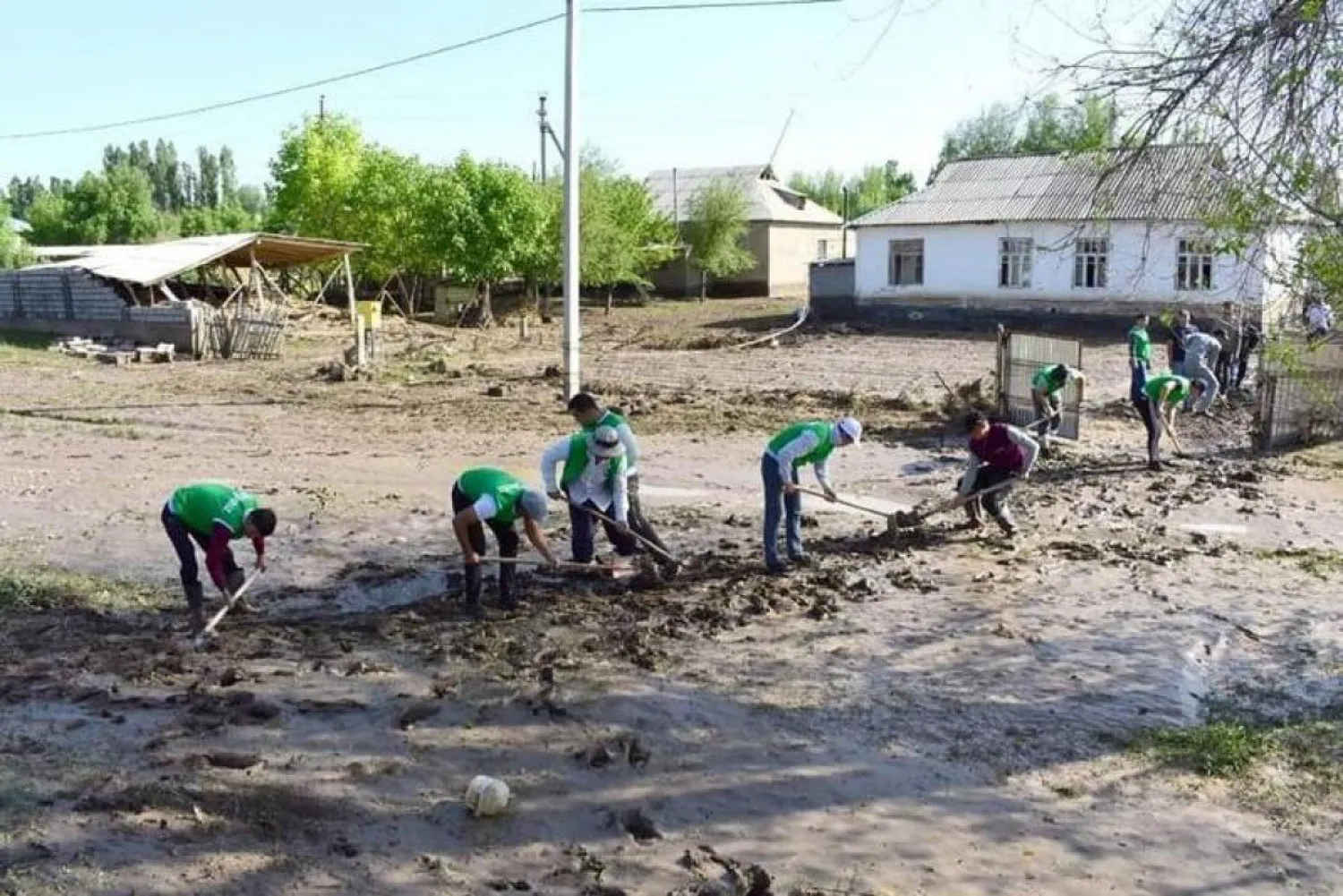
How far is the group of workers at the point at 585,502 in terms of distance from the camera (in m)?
7.40

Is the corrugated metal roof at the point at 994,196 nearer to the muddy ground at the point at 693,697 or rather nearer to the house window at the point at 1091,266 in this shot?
the house window at the point at 1091,266

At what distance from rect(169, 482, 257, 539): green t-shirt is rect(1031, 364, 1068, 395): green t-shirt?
9654 millimetres

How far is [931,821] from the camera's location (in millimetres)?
5461

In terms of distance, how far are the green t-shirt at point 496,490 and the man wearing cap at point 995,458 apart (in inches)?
169

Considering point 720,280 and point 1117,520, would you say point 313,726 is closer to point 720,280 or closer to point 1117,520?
point 1117,520

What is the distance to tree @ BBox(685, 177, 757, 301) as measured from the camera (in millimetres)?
47094

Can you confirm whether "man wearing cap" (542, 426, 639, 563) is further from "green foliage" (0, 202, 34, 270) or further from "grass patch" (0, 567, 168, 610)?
"green foliage" (0, 202, 34, 270)

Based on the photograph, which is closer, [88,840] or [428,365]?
[88,840]

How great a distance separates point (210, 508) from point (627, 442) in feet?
9.49

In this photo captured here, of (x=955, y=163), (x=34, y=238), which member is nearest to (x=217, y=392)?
(x=955, y=163)

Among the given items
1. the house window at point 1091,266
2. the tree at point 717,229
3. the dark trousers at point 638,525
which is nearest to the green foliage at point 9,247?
the tree at point 717,229

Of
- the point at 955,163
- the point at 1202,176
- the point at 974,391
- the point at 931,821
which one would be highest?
the point at 955,163

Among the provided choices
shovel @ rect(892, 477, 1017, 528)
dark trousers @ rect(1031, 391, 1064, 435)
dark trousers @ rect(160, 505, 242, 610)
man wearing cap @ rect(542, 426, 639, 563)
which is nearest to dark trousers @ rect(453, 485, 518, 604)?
man wearing cap @ rect(542, 426, 639, 563)

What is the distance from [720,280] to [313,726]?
146 feet
